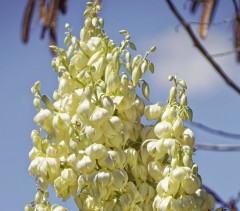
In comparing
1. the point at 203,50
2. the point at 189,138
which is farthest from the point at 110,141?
the point at 203,50

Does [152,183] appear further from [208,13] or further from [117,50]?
[208,13]

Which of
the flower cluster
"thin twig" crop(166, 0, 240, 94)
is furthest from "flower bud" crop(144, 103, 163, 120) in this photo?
"thin twig" crop(166, 0, 240, 94)

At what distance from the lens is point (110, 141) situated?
1198mm

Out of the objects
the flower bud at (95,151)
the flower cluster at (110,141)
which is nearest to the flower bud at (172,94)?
the flower cluster at (110,141)

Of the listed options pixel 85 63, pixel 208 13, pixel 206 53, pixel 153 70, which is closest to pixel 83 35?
pixel 85 63

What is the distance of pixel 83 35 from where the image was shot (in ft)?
4.55

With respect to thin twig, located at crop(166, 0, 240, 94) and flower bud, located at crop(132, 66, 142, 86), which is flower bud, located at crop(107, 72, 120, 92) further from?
thin twig, located at crop(166, 0, 240, 94)

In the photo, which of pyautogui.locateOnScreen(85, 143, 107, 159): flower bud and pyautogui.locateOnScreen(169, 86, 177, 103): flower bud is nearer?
pyautogui.locateOnScreen(85, 143, 107, 159): flower bud

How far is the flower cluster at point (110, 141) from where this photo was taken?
1154mm

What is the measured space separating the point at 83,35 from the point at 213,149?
19.2 inches

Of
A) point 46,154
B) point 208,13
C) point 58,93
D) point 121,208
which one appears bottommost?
point 121,208

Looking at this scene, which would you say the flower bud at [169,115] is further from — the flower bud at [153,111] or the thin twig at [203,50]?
the thin twig at [203,50]

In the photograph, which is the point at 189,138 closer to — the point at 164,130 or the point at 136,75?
the point at 164,130

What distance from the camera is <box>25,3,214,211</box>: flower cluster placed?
115cm
